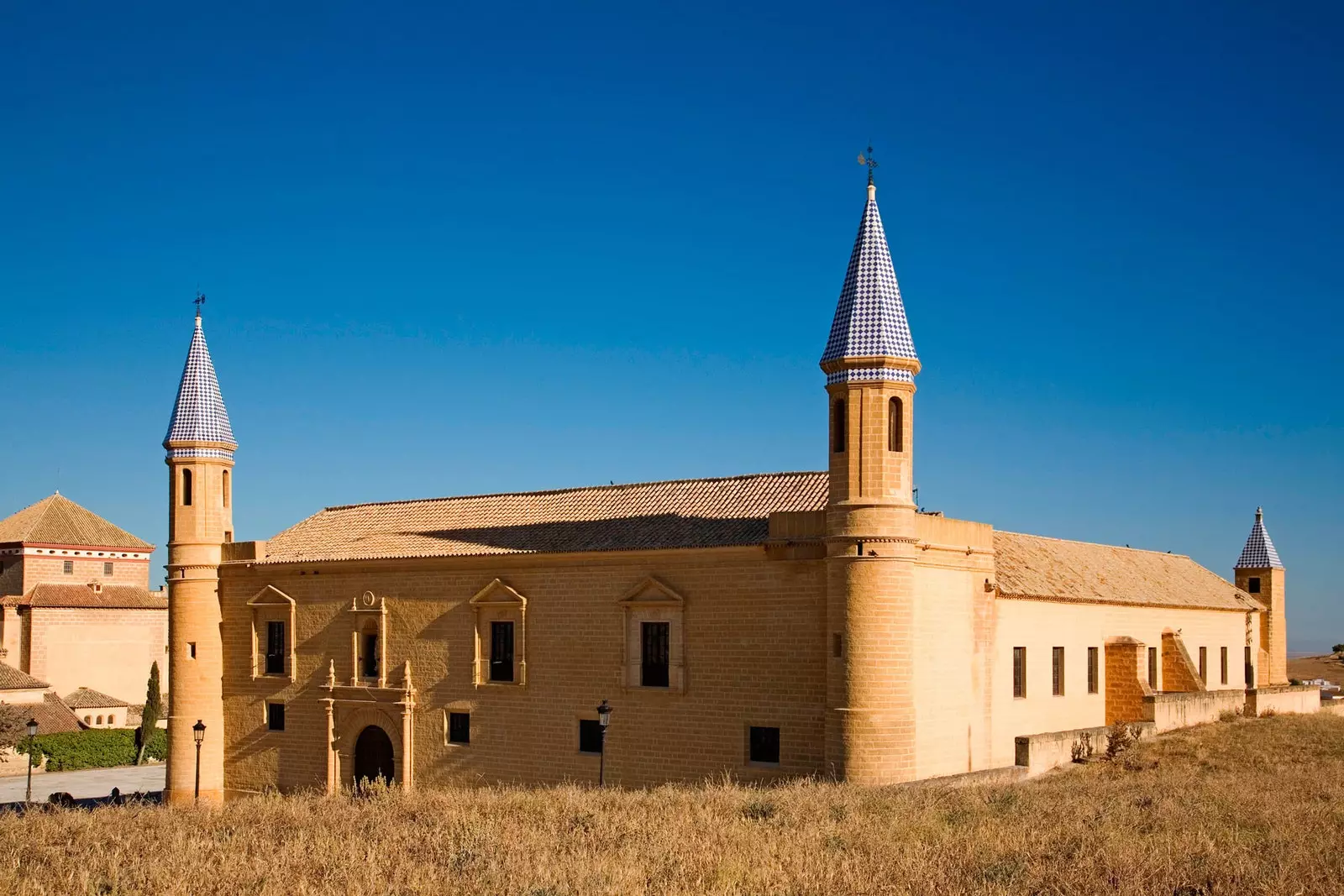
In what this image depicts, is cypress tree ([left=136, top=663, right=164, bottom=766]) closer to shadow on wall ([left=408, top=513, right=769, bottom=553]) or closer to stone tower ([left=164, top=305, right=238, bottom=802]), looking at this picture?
stone tower ([left=164, top=305, right=238, bottom=802])

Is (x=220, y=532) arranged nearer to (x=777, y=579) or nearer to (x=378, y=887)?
(x=777, y=579)

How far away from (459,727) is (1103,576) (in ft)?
51.5

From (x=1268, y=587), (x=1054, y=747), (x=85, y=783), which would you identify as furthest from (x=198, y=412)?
(x=1268, y=587)

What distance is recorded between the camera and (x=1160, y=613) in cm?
3091

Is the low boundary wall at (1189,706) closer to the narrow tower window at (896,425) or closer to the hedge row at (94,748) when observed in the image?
the narrow tower window at (896,425)

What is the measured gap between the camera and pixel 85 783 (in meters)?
40.1

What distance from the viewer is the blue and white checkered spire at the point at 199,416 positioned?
30.2 m

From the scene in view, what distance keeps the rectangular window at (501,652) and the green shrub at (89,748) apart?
25759 millimetres

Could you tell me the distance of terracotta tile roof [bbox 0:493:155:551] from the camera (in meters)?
53.6

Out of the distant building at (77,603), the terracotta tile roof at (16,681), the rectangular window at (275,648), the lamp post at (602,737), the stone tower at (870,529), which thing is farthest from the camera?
the distant building at (77,603)

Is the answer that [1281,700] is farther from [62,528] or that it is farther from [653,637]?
[62,528]

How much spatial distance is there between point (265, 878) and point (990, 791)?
9107mm

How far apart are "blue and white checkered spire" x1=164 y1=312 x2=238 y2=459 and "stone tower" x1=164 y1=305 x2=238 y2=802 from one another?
2 centimetres

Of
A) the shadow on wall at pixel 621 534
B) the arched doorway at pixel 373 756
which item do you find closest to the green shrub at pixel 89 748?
the arched doorway at pixel 373 756
